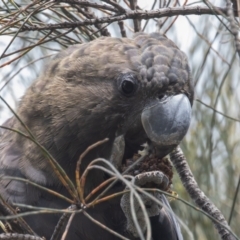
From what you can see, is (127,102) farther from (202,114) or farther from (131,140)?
(202,114)

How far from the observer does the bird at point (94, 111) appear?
2100 millimetres

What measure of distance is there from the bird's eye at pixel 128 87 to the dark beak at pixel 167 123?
10 centimetres

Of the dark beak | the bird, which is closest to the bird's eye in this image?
the bird

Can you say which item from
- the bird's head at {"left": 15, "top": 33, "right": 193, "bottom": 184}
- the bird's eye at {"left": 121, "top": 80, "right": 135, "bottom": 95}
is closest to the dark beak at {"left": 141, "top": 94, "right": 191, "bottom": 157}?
the bird's head at {"left": 15, "top": 33, "right": 193, "bottom": 184}

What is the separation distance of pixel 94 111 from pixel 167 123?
0.30m

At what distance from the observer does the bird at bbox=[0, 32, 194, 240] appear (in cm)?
210

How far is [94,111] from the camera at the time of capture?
2.18m

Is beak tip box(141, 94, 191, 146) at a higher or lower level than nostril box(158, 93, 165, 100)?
lower

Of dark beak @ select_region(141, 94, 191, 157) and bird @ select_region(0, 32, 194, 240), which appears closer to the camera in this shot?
dark beak @ select_region(141, 94, 191, 157)

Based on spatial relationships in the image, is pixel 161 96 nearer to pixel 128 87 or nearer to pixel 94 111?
pixel 128 87

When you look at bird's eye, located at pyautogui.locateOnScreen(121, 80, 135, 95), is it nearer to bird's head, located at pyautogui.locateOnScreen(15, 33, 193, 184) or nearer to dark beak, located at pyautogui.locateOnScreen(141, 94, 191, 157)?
bird's head, located at pyautogui.locateOnScreen(15, 33, 193, 184)

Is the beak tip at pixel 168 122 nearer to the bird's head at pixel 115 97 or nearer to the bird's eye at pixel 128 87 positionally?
the bird's head at pixel 115 97

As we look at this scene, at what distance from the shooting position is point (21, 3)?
2326 millimetres

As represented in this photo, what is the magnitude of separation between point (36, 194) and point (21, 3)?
0.70 metres
